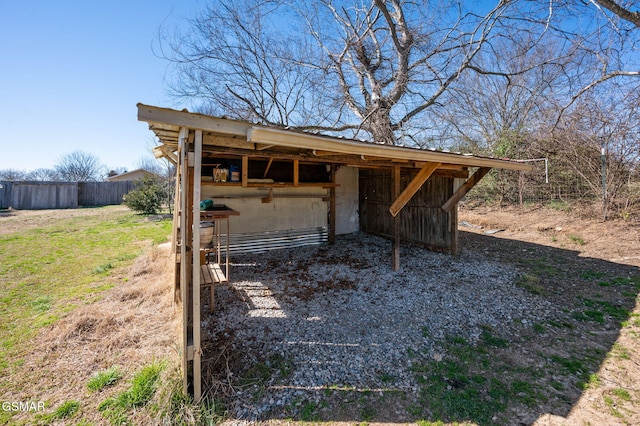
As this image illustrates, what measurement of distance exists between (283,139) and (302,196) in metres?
4.26

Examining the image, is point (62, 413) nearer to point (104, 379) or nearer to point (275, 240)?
point (104, 379)

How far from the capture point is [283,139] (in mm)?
2461

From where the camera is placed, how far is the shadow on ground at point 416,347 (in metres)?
2.02

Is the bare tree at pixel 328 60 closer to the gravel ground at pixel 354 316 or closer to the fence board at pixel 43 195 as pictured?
the gravel ground at pixel 354 316

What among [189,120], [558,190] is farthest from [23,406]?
[558,190]

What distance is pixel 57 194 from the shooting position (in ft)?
49.2

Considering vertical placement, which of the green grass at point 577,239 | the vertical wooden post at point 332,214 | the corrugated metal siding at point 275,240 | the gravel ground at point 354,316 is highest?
the vertical wooden post at point 332,214

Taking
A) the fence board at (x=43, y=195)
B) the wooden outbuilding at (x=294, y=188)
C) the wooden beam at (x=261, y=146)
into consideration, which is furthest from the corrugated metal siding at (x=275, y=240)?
the fence board at (x=43, y=195)

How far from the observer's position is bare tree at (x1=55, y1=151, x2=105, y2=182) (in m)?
33.1

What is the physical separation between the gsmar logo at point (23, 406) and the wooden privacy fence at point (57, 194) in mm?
12895

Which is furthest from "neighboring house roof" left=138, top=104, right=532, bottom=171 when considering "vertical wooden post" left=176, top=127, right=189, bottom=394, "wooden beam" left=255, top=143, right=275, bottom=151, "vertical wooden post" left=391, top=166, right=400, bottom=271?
"vertical wooden post" left=391, top=166, right=400, bottom=271

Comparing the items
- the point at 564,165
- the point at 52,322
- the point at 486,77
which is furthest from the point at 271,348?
the point at 486,77

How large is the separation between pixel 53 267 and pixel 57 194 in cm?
1393

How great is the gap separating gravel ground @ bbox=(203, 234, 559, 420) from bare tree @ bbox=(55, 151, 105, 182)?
40.1 meters
